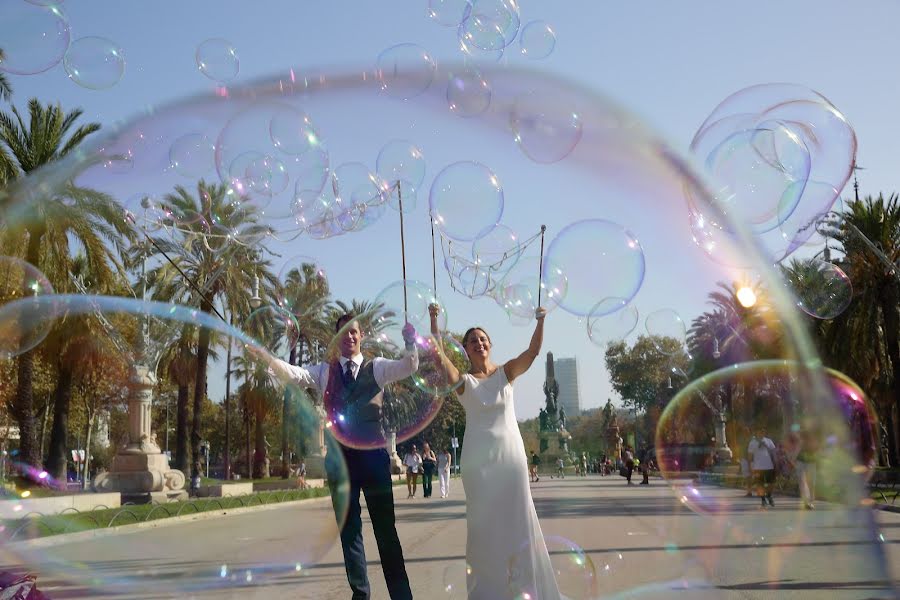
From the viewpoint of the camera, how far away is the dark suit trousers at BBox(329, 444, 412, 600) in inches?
201

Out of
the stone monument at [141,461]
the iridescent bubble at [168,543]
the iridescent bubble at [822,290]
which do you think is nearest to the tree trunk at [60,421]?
the stone monument at [141,461]

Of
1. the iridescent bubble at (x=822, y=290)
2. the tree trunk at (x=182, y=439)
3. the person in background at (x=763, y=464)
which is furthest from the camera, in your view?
the tree trunk at (x=182, y=439)

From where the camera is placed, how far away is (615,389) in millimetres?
85375

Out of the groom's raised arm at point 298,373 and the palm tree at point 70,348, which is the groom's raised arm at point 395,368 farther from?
the palm tree at point 70,348

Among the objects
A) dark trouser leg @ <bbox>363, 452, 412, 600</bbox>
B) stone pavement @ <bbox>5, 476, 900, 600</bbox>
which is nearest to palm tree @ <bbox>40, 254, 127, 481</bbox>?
stone pavement @ <bbox>5, 476, 900, 600</bbox>

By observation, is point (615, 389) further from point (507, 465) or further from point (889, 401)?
point (507, 465)

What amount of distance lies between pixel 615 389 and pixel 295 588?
80.9 metres

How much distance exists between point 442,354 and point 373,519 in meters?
1.17

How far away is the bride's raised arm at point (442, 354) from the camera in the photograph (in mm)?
5492

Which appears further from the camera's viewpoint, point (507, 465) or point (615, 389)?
point (615, 389)

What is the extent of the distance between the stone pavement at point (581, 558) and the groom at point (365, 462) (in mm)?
1236

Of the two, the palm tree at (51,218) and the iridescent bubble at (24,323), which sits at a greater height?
the palm tree at (51,218)

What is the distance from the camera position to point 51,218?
68.0 ft

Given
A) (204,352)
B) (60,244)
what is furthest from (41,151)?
(204,352)
